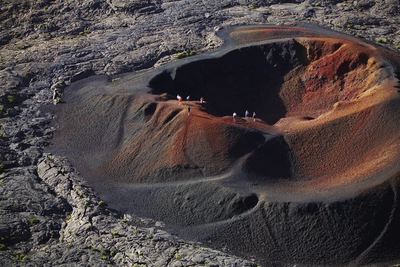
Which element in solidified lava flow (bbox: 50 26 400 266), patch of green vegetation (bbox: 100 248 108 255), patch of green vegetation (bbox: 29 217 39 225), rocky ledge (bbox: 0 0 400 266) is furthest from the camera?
patch of green vegetation (bbox: 29 217 39 225)

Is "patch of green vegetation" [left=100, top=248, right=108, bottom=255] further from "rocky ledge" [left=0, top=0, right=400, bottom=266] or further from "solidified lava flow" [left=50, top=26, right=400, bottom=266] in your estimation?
"solidified lava flow" [left=50, top=26, right=400, bottom=266]

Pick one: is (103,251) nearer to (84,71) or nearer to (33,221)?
(33,221)

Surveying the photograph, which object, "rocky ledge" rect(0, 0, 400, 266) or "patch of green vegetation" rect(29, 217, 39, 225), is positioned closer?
"rocky ledge" rect(0, 0, 400, 266)

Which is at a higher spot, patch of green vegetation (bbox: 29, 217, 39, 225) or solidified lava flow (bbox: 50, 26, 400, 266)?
solidified lava flow (bbox: 50, 26, 400, 266)

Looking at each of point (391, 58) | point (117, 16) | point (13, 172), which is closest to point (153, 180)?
point (13, 172)

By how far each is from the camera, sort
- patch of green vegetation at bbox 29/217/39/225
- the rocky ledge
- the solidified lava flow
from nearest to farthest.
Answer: the rocky ledge < the solidified lava flow < patch of green vegetation at bbox 29/217/39/225

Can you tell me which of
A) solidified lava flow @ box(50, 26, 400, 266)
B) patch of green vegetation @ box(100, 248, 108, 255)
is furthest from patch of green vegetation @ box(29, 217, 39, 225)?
patch of green vegetation @ box(100, 248, 108, 255)

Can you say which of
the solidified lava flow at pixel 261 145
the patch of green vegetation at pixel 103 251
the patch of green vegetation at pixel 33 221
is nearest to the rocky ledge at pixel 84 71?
the patch of green vegetation at pixel 33 221
